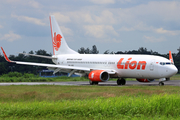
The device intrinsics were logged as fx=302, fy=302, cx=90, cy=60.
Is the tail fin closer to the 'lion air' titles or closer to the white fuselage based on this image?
the white fuselage

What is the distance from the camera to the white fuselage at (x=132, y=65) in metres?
30.3

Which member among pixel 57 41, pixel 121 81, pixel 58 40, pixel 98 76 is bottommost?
pixel 121 81

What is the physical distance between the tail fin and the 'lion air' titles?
41.1 ft

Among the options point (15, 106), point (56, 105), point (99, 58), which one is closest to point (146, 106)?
point (56, 105)

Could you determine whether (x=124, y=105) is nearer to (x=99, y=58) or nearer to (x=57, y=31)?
(x=99, y=58)

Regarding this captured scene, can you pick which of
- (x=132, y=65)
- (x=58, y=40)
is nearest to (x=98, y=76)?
(x=132, y=65)

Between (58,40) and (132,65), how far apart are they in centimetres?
1638

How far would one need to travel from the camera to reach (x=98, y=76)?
33.1 metres

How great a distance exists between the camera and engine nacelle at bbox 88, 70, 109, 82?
3310 centimetres

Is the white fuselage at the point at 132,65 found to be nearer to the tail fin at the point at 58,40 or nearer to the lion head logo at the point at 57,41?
the tail fin at the point at 58,40

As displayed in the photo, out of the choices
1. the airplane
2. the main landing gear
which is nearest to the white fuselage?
the airplane

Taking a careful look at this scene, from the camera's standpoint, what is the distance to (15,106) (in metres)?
13.1

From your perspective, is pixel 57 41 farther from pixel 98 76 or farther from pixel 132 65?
pixel 132 65

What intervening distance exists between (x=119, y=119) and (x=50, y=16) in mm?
36183
